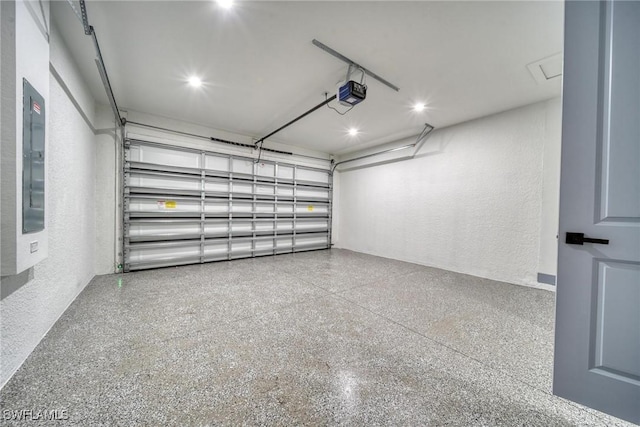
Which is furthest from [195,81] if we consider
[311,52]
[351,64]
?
[351,64]

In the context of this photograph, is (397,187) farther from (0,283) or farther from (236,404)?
(0,283)

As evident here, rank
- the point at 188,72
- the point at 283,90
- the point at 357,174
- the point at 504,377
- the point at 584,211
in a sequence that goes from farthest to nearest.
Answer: the point at 357,174 < the point at 283,90 < the point at 188,72 < the point at 504,377 < the point at 584,211

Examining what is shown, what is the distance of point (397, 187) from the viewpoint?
18.4 feet

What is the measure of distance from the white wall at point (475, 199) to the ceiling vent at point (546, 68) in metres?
0.79

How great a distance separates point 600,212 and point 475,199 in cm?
335

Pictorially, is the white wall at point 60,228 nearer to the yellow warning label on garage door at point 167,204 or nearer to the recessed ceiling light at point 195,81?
the yellow warning label on garage door at point 167,204

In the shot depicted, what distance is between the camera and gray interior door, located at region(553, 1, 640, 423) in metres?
1.19

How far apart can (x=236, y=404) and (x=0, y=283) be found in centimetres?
165

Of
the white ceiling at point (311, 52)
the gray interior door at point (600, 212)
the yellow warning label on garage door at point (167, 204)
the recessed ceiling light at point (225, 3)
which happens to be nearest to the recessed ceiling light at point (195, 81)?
the white ceiling at point (311, 52)

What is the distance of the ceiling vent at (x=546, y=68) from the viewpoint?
101 inches

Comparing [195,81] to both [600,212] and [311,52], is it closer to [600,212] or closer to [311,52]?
[311,52]

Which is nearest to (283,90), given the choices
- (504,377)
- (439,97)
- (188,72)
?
(188,72)

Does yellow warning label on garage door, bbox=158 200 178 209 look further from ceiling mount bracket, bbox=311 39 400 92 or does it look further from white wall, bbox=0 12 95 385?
ceiling mount bracket, bbox=311 39 400 92

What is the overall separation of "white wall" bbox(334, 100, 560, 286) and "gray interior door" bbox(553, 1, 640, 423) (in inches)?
116
